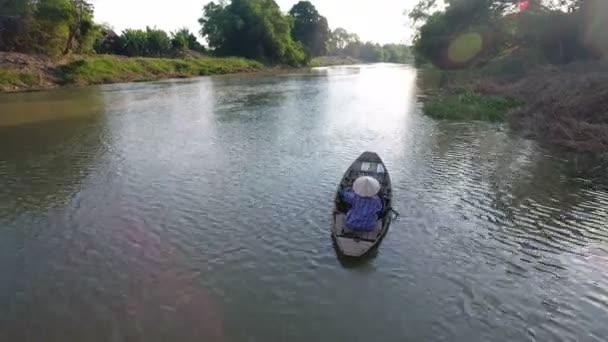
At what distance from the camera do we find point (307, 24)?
107 meters

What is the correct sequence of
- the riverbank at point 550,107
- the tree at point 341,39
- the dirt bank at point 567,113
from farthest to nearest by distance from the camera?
1. the tree at point 341,39
2. the riverbank at point 550,107
3. the dirt bank at point 567,113

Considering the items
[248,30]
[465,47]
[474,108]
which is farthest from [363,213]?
[248,30]

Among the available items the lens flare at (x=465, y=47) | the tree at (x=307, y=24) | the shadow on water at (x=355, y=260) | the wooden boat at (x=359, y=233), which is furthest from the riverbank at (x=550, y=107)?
the tree at (x=307, y=24)

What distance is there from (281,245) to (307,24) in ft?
342

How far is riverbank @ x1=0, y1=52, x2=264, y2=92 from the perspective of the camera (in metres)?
37.8

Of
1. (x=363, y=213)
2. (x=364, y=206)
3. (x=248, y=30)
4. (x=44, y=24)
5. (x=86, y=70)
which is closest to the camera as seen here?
(x=363, y=213)

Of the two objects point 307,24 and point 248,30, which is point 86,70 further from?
point 307,24

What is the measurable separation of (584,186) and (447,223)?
610 cm

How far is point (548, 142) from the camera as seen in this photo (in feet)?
63.8

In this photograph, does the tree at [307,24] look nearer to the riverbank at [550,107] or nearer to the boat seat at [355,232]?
the riverbank at [550,107]

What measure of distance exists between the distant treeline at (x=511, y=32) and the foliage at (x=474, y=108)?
14.0m

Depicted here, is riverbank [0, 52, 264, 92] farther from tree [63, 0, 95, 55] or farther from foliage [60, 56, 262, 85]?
tree [63, 0, 95, 55]

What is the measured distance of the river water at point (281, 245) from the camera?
750 cm

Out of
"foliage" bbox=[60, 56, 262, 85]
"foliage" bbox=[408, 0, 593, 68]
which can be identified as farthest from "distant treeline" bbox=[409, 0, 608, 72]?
"foliage" bbox=[60, 56, 262, 85]
